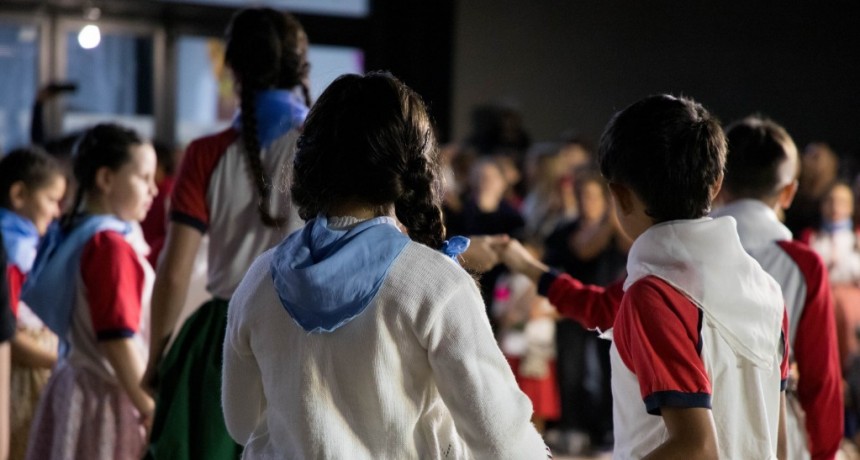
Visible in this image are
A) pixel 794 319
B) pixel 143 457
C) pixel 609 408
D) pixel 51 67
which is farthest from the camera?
pixel 51 67

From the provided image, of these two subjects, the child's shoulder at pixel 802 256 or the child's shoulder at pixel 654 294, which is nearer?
the child's shoulder at pixel 654 294

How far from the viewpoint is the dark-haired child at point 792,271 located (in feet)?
7.14

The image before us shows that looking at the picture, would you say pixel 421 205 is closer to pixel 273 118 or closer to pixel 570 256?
pixel 273 118

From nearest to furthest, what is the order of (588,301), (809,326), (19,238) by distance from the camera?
(588,301) < (809,326) < (19,238)

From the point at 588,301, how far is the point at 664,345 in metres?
Answer: 0.55

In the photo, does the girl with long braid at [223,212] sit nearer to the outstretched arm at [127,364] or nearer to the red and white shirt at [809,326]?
the outstretched arm at [127,364]

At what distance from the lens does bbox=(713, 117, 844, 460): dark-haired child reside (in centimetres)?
218

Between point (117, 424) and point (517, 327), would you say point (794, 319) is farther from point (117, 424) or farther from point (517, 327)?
point (517, 327)

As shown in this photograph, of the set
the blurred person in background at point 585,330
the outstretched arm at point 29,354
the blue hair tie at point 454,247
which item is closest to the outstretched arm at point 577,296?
the blue hair tie at point 454,247

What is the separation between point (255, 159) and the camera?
2.32 metres

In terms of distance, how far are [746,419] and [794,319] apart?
64 centimetres

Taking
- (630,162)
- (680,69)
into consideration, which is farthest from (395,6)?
(630,162)

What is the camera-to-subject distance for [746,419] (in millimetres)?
1616

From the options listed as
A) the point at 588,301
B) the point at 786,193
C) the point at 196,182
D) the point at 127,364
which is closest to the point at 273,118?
the point at 196,182
